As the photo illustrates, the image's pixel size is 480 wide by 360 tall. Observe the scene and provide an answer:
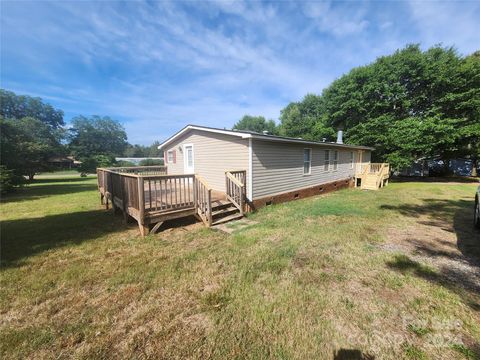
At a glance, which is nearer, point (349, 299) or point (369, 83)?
point (349, 299)

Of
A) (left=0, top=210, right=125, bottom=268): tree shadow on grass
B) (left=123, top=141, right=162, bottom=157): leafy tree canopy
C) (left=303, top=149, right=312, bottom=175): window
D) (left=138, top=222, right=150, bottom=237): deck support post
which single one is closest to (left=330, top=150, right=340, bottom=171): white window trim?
(left=303, top=149, right=312, bottom=175): window

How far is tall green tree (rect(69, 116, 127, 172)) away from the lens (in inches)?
1215

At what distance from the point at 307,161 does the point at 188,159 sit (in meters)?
5.94

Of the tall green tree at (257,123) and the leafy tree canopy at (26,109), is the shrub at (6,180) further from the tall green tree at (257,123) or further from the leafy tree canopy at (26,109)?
the tall green tree at (257,123)

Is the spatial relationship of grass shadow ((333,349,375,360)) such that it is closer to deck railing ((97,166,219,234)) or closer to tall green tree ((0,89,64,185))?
deck railing ((97,166,219,234))

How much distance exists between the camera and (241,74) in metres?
14.7

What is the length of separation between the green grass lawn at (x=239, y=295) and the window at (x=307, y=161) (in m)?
4.91

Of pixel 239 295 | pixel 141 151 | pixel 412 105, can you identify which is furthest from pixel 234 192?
pixel 141 151

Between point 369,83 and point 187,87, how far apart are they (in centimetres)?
1624

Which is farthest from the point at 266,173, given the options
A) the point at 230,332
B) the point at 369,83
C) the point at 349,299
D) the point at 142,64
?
the point at 369,83

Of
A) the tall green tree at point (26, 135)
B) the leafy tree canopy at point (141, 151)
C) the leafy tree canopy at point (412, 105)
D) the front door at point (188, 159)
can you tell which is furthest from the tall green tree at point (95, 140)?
the leafy tree canopy at point (412, 105)

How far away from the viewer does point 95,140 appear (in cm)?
4372

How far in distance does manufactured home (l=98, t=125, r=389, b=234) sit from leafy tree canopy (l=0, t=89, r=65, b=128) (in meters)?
34.4

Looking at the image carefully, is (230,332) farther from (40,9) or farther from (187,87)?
(187,87)
